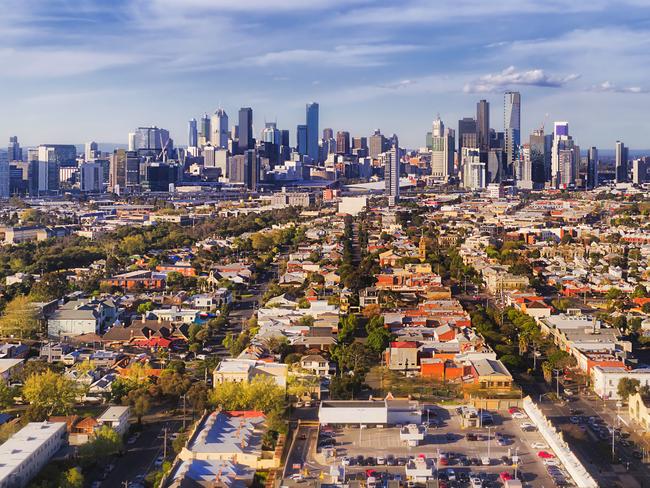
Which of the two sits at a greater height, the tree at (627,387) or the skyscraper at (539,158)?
the skyscraper at (539,158)

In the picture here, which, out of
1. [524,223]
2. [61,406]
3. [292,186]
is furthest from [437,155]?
[61,406]

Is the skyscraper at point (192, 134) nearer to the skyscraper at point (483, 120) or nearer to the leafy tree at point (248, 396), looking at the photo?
the skyscraper at point (483, 120)

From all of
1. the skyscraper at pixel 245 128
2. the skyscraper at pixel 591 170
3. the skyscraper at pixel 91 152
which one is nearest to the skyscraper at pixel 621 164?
the skyscraper at pixel 591 170

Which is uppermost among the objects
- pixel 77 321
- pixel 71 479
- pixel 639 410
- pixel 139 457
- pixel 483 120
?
pixel 483 120

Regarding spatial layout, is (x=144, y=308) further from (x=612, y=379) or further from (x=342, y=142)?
(x=342, y=142)

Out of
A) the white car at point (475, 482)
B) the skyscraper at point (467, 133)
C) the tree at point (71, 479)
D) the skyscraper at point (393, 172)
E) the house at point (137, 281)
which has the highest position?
the skyscraper at point (467, 133)

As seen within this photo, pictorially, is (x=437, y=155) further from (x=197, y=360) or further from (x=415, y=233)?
(x=197, y=360)

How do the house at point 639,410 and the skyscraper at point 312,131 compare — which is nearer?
the house at point 639,410

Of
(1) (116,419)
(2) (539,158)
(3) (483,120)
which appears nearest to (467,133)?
(3) (483,120)
